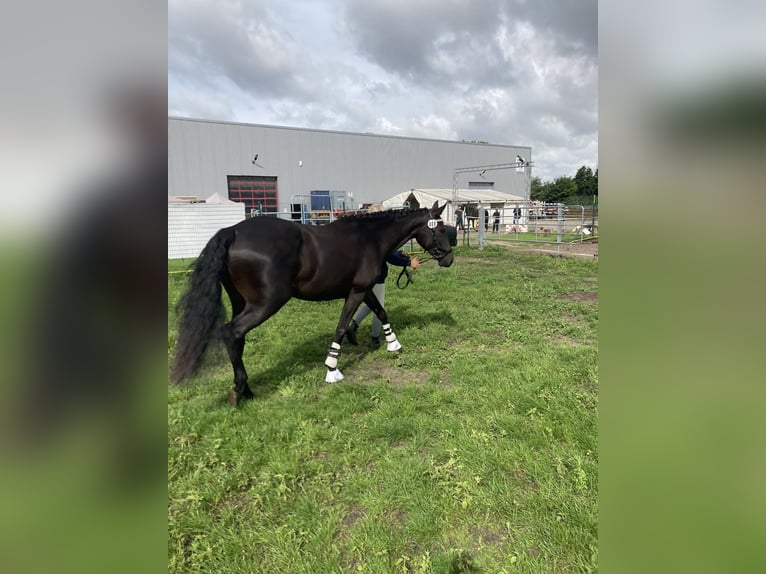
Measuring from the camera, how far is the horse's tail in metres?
3.37

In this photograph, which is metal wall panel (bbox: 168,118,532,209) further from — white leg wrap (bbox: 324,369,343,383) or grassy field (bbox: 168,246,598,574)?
grassy field (bbox: 168,246,598,574)

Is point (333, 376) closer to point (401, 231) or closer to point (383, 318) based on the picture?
point (383, 318)

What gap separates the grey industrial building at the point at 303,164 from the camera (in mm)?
30250

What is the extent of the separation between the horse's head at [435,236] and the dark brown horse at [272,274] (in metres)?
0.29

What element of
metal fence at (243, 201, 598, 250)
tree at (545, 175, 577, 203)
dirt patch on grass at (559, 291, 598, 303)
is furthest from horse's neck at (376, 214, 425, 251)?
tree at (545, 175, 577, 203)

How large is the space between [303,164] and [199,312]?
32.8 meters
